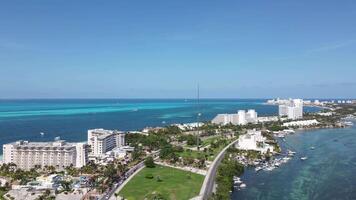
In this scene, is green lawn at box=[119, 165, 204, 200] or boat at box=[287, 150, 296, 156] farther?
boat at box=[287, 150, 296, 156]

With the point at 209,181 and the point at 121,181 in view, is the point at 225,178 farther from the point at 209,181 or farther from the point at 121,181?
the point at 121,181

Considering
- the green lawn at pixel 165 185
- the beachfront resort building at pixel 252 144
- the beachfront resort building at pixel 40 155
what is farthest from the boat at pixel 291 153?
the beachfront resort building at pixel 40 155

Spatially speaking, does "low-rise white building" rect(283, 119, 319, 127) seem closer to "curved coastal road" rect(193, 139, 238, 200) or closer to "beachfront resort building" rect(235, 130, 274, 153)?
"beachfront resort building" rect(235, 130, 274, 153)

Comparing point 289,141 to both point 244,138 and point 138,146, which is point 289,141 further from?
point 138,146

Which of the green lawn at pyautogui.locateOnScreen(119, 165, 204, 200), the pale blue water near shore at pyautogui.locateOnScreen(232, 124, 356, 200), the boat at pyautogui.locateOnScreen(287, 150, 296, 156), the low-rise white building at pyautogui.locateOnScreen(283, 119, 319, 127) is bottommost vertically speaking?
the pale blue water near shore at pyautogui.locateOnScreen(232, 124, 356, 200)

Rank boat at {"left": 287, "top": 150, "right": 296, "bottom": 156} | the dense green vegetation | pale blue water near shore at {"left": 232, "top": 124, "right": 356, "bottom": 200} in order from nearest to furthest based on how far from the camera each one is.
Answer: the dense green vegetation → pale blue water near shore at {"left": 232, "top": 124, "right": 356, "bottom": 200} → boat at {"left": 287, "top": 150, "right": 296, "bottom": 156}

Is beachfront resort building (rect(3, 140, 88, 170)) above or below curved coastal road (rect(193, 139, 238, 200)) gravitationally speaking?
above

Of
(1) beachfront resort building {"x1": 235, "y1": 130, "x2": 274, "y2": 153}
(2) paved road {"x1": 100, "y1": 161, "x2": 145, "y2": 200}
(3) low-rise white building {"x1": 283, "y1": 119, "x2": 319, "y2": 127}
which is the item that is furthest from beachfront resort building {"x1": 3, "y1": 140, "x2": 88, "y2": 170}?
(3) low-rise white building {"x1": 283, "y1": 119, "x2": 319, "y2": 127}
